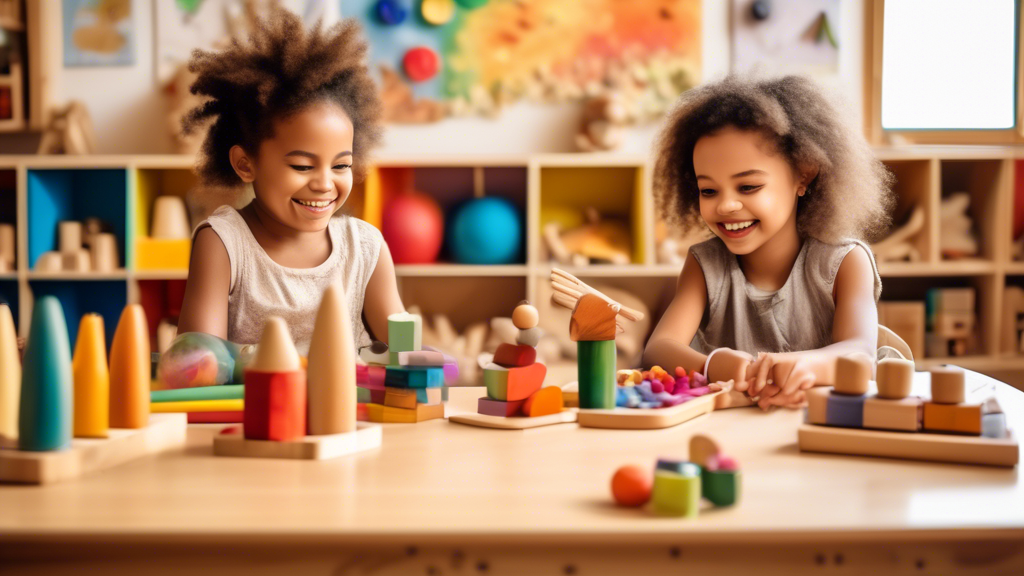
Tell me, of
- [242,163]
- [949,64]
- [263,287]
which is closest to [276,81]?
[242,163]

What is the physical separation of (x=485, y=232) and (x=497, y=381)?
178 centimetres

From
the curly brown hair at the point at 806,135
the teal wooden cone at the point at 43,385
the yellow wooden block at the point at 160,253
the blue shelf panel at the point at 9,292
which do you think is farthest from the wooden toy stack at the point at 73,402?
the blue shelf panel at the point at 9,292

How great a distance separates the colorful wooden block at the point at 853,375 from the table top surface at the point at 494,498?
72mm

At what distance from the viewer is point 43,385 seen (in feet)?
2.25

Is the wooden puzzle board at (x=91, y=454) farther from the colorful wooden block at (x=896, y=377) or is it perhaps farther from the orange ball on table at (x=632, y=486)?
the colorful wooden block at (x=896, y=377)

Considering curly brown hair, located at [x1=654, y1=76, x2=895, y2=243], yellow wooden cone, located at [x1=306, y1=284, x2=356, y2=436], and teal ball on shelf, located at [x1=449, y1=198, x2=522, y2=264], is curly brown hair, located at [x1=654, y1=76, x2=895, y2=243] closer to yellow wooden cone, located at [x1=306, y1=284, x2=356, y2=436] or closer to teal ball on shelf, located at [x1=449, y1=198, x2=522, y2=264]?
yellow wooden cone, located at [x1=306, y1=284, x2=356, y2=436]

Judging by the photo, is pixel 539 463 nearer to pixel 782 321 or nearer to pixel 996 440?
pixel 996 440

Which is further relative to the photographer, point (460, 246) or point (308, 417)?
point (460, 246)

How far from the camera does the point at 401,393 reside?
3.15 ft

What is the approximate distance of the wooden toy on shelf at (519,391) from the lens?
0.91 metres

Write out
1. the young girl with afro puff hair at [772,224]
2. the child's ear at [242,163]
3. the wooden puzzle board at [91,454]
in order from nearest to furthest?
the wooden puzzle board at [91,454] < the young girl with afro puff hair at [772,224] < the child's ear at [242,163]

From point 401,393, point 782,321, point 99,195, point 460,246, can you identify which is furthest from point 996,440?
point 99,195

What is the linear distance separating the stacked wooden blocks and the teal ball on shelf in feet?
5.80

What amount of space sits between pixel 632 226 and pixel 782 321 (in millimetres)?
1483
